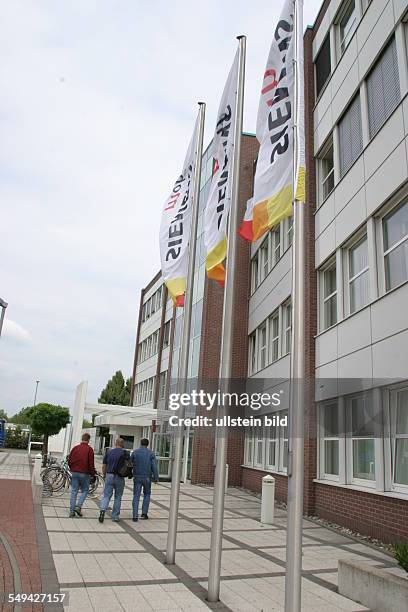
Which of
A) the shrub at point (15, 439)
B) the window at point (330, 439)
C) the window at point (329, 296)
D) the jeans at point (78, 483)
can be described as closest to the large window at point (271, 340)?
the window at point (329, 296)

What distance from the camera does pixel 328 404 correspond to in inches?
519

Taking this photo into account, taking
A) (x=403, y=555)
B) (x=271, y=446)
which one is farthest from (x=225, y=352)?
(x=271, y=446)

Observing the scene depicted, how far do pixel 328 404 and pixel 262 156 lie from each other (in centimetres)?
852

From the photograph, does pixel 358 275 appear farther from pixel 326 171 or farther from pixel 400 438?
pixel 326 171

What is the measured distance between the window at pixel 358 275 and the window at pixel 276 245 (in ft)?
22.2

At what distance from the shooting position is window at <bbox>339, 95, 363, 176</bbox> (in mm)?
12602

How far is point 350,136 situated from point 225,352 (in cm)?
909

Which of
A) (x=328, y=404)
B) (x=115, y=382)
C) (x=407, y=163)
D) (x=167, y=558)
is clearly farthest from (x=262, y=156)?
(x=115, y=382)

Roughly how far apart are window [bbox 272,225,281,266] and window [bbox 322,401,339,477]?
25.0ft

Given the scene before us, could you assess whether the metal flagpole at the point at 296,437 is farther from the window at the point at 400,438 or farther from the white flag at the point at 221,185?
the window at the point at 400,438

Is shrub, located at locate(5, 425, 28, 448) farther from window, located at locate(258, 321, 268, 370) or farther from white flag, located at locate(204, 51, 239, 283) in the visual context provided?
white flag, located at locate(204, 51, 239, 283)

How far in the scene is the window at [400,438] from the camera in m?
9.63

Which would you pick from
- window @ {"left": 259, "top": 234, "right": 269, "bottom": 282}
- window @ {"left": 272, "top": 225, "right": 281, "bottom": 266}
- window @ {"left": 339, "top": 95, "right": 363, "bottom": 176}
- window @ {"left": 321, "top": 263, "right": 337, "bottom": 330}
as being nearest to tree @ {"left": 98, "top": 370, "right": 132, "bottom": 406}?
window @ {"left": 259, "top": 234, "right": 269, "bottom": 282}

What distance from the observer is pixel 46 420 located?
1184 inches
